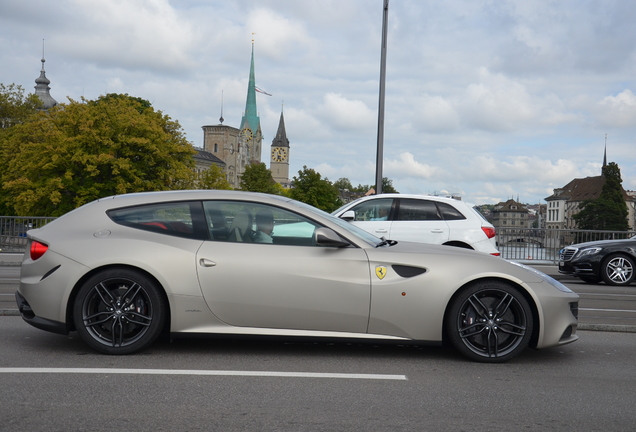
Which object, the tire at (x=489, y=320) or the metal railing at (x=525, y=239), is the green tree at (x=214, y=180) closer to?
the metal railing at (x=525, y=239)

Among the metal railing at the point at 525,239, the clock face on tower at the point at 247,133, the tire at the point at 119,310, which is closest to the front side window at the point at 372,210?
the tire at the point at 119,310

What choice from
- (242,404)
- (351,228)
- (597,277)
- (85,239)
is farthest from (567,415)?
(597,277)

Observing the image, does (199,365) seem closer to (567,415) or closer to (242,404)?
(242,404)

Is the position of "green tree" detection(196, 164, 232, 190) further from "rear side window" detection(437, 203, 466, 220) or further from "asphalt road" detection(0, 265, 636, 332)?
"rear side window" detection(437, 203, 466, 220)

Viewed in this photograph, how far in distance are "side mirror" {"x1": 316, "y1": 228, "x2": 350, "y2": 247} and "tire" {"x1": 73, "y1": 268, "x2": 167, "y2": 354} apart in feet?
4.49

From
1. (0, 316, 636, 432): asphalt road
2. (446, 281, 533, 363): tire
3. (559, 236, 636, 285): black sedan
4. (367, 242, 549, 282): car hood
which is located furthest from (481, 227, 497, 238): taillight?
(446, 281, 533, 363): tire

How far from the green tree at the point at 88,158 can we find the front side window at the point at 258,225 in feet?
128

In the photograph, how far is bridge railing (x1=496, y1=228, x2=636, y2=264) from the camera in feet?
62.4

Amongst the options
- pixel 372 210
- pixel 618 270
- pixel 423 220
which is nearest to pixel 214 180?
pixel 372 210

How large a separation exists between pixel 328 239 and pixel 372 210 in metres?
7.08

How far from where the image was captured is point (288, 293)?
209 inches

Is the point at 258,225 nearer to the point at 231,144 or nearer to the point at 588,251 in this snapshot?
the point at 588,251

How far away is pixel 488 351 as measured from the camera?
17.8ft

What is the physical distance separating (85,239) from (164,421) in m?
2.28
